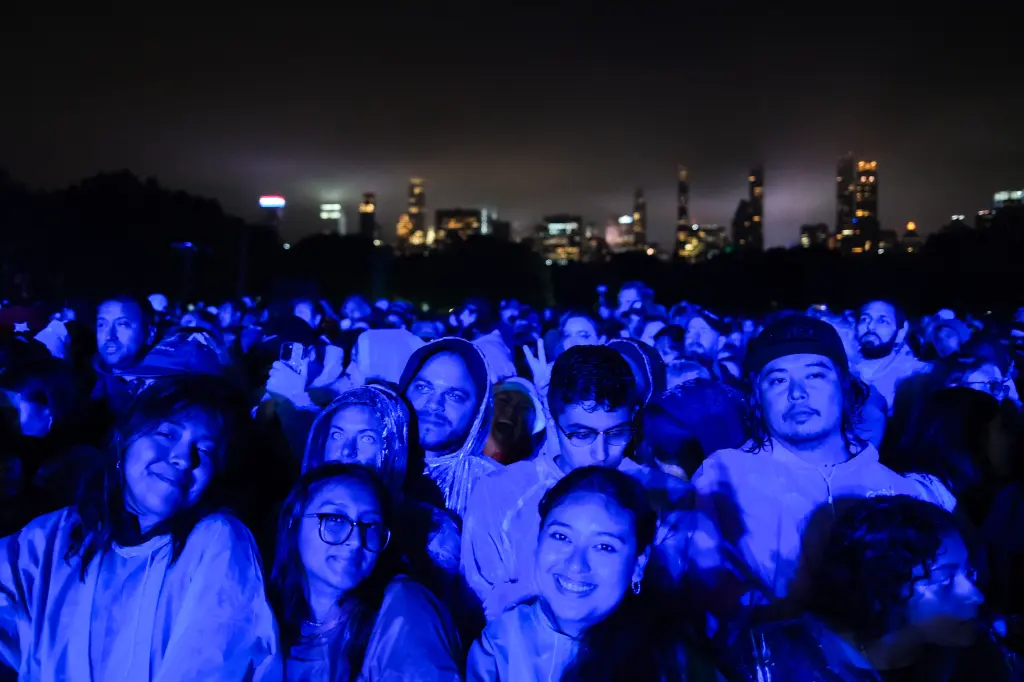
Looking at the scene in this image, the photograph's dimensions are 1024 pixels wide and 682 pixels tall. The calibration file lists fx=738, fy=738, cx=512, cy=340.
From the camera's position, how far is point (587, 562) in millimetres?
2090

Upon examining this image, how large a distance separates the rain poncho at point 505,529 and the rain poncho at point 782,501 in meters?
0.28

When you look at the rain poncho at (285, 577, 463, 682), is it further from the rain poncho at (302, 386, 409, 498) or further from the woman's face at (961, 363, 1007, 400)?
the woman's face at (961, 363, 1007, 400)

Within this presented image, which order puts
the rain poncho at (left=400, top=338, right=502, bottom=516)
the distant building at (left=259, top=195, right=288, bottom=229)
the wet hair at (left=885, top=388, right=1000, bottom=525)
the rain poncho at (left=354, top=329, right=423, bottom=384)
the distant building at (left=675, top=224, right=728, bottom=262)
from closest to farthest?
the rain poncho at (left=400, top=338, right=502, bottom=516) < the wet hair at (left=885, top=388, right=1000, bottom=525) < the rain poncho at (left=354, top=329, right=423, bottom=384) < the distant building at (left=259, top=195, right=288, bottom=229) < the distant building at (left=675, top=224, right=728, bottom=262)

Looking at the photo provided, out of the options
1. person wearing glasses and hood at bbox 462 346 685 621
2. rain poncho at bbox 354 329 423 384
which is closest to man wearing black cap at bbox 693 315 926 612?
person wearing glasses and hood at bbox 462 346 685 621

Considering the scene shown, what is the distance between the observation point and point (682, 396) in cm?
438

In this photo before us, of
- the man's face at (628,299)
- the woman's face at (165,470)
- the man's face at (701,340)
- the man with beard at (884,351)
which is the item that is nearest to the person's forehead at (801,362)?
the woman's face at (165,470)

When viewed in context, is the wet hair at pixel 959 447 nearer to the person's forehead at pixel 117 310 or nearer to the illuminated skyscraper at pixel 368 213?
the person's forehead at pixel 117 310

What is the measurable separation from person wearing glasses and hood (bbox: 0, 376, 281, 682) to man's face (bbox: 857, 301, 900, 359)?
19.1 feet

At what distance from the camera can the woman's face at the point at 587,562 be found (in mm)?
2086

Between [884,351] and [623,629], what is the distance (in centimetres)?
545

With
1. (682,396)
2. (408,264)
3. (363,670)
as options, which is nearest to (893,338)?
(682,396)

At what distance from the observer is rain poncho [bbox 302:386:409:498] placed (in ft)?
10.1

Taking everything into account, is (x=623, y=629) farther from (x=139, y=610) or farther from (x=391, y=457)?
(x=139, y=610)

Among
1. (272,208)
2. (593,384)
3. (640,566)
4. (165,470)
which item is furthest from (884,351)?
(272,208)
